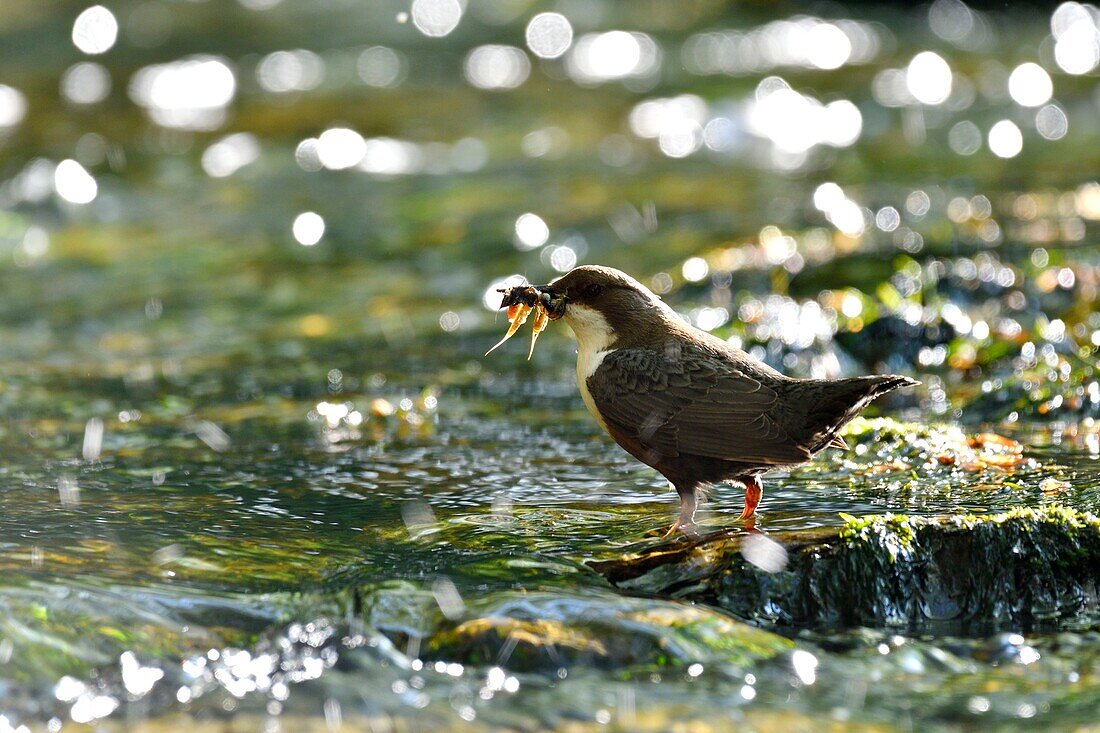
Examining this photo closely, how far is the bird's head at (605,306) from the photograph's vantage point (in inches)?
199

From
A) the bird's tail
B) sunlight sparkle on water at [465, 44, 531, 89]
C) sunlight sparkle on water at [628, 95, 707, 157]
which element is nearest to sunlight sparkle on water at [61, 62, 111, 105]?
sunlight sparkle on water at [465, 44, 531, 89]

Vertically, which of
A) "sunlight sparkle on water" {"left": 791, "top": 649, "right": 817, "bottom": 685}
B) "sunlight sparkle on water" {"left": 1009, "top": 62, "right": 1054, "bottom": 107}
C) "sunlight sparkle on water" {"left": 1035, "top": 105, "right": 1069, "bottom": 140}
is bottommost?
"sunlight sparkle on water" {"left": 791, "top": 649, "right": 817, "bottom": 685}

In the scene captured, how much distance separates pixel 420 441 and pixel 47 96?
11873mm

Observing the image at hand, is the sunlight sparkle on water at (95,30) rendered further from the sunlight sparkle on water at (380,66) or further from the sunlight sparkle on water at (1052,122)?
the sunlight sparkle on water at (1052,122)

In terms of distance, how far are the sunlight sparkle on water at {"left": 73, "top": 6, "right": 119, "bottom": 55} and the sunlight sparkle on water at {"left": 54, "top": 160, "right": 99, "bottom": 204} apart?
18.4 ft

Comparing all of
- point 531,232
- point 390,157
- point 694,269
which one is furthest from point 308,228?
point 694,269

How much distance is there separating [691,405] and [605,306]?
2.02 feet

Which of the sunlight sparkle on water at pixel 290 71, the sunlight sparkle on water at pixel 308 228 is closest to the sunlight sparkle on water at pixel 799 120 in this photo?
the sunlight sparkle on water at pixel 308 228

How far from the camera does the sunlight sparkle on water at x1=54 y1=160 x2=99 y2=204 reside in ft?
39.7

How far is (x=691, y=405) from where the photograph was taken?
15.5 ft

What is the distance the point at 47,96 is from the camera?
624 inches

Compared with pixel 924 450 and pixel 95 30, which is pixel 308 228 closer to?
pixel 924 450

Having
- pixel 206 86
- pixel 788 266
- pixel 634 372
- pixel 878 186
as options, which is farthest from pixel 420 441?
Answer: pixel 206 86

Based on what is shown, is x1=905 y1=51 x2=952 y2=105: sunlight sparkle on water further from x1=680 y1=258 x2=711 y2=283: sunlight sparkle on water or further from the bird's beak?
the bird's beak
